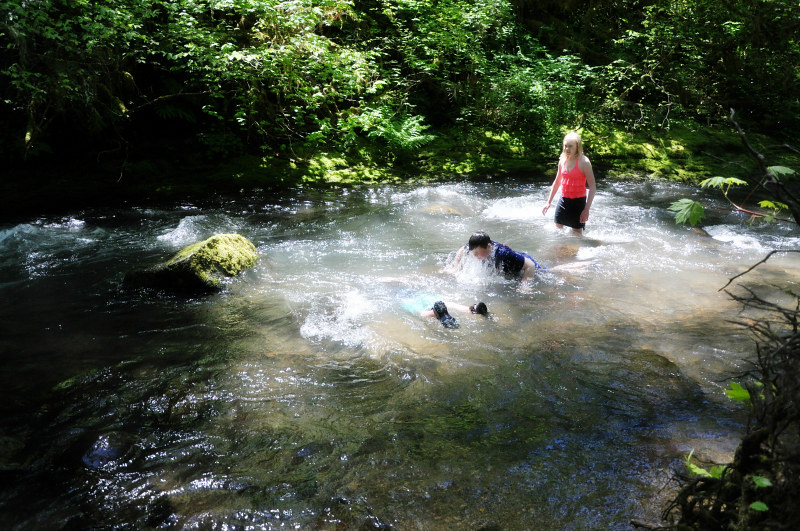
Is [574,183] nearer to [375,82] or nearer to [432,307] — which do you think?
[432,307]

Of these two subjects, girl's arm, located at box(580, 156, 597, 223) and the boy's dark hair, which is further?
girl's arm, located at box(580, 156, 597, 223)

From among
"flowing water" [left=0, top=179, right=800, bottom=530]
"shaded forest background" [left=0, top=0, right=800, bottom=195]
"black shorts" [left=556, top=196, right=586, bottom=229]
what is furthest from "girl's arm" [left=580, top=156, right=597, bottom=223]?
"shaded forest background" [left=0, top=0, right=800, bottom=195]

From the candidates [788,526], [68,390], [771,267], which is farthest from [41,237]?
[771,267]

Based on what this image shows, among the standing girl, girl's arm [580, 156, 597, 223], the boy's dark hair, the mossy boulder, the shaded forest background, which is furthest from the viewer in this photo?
the shaded forest background

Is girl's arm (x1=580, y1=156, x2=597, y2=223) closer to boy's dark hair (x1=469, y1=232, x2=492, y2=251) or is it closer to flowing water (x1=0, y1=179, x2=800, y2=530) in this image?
flowing water (x1=0, y1=179, x2=800, y2=530)

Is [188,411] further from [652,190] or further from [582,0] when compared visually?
[582,0]

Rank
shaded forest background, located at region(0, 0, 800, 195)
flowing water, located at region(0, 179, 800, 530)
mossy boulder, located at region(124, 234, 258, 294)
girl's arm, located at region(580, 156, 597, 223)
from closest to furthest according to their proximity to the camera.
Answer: flowing water, located at region(0, 179, 800, 530) < mossy boulder, located at region(124, 234, 258, 294) < girl's arm, located at region(580, 156, 597, 223) < shaded forest background, located at region(0, 0, 800, 195)

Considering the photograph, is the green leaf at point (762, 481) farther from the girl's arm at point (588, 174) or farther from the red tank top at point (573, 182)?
the red tank top at point (573, 182)

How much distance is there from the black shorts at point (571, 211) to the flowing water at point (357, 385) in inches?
14.8

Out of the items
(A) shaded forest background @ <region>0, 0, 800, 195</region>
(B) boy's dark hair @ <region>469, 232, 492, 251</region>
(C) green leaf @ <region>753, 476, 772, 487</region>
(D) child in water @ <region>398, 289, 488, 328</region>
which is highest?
(A) shaded forest background @ <region>0, 0, 800, 195</region>

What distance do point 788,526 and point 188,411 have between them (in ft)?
11.9

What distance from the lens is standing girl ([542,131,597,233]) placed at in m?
7.61

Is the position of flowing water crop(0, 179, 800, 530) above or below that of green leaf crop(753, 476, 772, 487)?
below

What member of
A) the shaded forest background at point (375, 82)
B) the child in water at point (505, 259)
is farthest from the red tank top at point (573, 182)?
the shaded forest background at point (375, 82)
